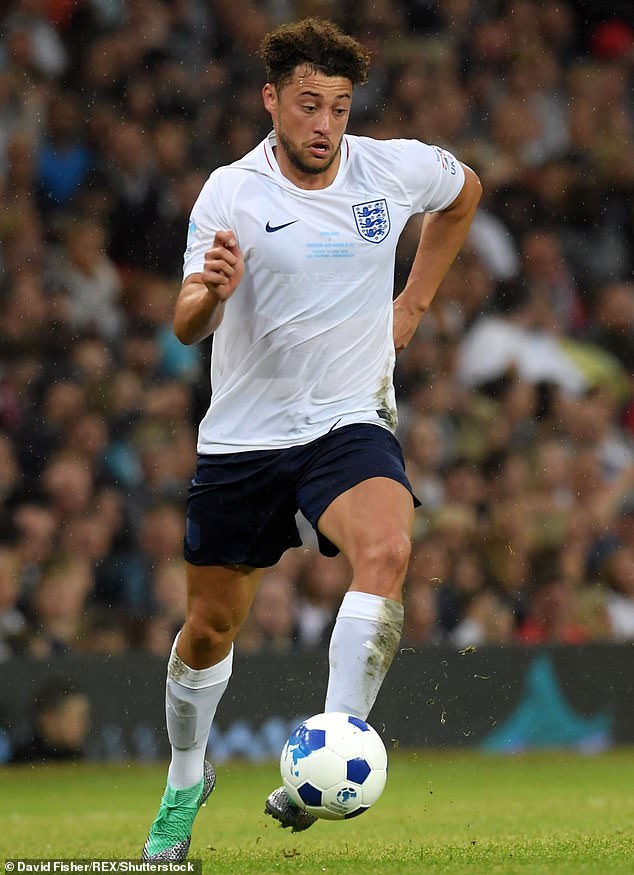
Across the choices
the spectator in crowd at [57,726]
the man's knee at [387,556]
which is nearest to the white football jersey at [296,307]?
the man's knee at [387,556]

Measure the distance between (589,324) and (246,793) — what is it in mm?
6107

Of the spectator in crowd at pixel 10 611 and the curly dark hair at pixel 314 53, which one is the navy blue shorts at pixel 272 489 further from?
the spectator in crowd at pixel 10 611

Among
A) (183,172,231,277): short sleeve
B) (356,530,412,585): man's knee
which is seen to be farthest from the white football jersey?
(356,530,412,585): man's knee

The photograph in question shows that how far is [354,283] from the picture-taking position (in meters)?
5.41

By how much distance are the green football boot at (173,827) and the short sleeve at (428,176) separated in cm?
225

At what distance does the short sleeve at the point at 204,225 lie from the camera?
17.2 feet

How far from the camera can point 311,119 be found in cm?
535

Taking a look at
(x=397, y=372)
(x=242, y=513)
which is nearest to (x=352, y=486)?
(x=242, y=513)

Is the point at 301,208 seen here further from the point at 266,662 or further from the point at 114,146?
the point at 114,146

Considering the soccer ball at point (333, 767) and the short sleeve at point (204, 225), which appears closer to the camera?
the soccer ball at point (333, 767)

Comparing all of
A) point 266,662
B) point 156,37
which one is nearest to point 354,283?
point 266,662

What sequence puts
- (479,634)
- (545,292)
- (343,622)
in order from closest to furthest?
(343,622) → (479,634) → (545,292)

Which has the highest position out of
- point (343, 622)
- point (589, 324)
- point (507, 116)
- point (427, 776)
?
point (343, 622)

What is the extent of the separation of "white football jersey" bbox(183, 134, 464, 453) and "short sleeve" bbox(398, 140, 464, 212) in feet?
0.83
